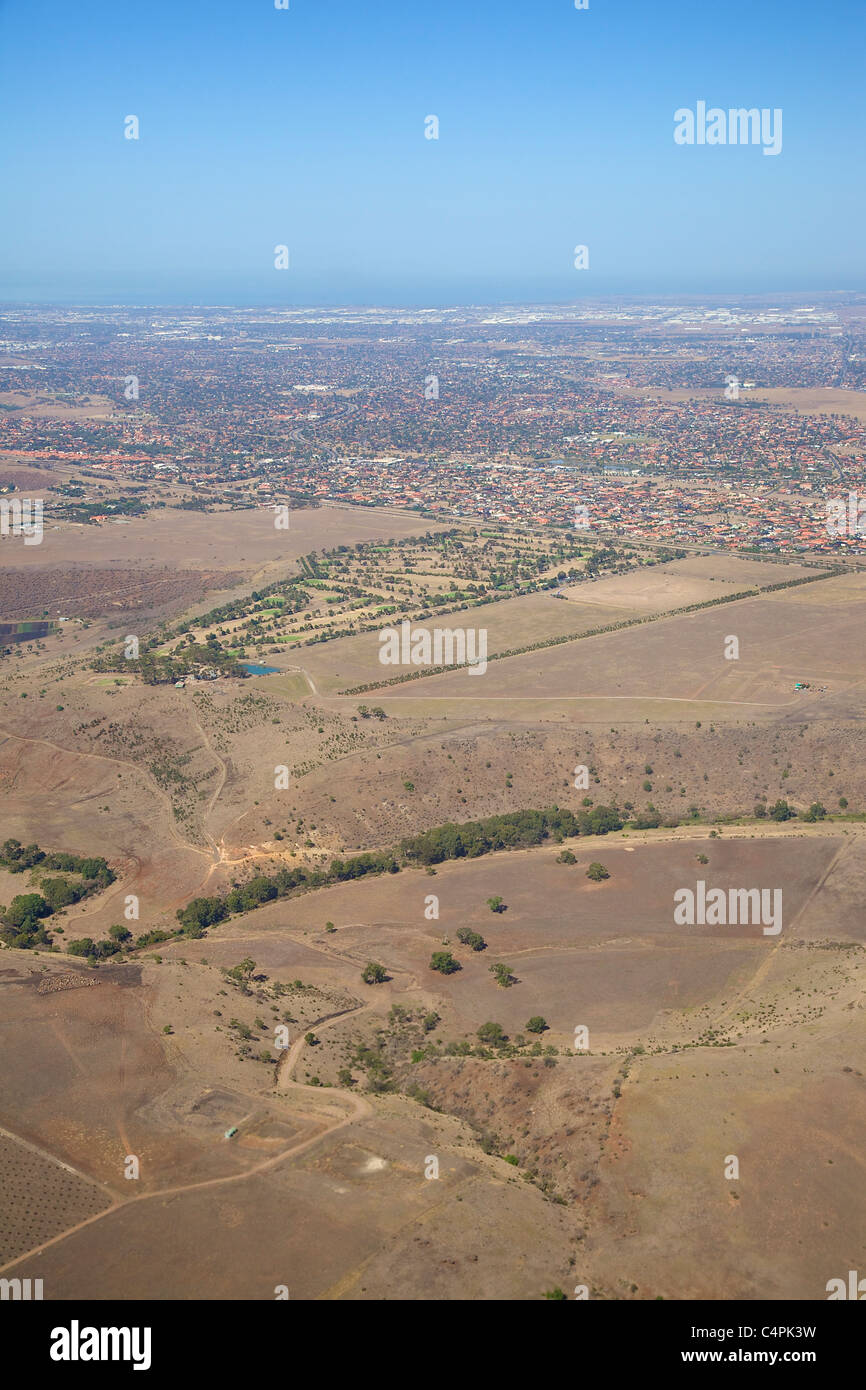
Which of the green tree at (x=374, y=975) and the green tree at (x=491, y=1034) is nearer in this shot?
the green tree at (x=491, y=1034)

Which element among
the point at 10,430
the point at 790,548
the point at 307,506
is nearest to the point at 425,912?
the point at 790,548

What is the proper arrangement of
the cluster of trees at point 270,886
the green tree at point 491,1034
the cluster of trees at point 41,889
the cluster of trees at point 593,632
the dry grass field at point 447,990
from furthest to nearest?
1. the cluster of trees at point 593,632
2. the cluster of trees at point 270,886
3. the cluster of trees at point 41,889
4. the green tree at point 491,1034
5. the dry grass field at point 447,990

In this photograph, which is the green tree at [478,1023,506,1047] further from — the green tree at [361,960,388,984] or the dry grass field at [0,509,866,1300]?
the green tree at [361,960,388,984]

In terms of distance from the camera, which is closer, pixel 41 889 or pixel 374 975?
pixel 374 975

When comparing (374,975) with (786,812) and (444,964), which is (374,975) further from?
(786,812)

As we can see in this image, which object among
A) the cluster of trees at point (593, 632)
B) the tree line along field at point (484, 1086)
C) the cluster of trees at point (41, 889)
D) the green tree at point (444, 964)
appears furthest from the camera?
the cluster of trees at point (593, 632)

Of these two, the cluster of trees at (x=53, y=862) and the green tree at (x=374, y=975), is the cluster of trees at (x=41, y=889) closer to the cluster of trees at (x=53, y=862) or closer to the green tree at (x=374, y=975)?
the cluster of trees at (x=53, y=862)

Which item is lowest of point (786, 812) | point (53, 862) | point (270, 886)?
point (270, 886)

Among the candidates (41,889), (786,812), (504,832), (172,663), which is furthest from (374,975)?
(172,663)

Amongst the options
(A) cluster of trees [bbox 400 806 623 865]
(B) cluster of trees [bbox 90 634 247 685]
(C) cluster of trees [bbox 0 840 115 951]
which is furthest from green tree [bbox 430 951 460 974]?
(B) cluster of trees [bbox 90 634 247 685]

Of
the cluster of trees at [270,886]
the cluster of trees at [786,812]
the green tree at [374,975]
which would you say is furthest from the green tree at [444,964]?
the cluster of trees at [786,812]

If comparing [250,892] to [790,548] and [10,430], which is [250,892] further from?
[10,430]
